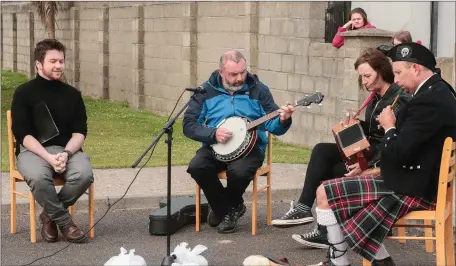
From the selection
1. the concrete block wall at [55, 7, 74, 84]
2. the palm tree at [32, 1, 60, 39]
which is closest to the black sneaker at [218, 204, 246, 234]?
the palm tree at [32, 1, 60, 39]

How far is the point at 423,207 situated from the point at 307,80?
7201mm

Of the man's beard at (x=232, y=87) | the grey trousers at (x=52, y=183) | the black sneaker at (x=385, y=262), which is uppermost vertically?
the man's beard at (x=232, y=87)

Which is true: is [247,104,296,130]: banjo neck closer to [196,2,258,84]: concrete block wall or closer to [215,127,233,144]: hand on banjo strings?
[215,127,233,144]: hand on banjo strings

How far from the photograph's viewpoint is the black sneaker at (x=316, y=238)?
735cm

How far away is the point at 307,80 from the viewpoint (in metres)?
13.4

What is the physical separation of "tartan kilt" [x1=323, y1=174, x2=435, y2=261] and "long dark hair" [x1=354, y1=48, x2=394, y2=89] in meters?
1.07

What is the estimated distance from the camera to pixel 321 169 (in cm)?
740

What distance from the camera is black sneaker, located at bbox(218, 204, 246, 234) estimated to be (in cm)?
809

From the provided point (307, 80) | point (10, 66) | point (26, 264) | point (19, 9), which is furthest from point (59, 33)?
point (26, 264)

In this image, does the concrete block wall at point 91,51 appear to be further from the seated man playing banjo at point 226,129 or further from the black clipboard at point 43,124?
the black clipboard at point 43,124

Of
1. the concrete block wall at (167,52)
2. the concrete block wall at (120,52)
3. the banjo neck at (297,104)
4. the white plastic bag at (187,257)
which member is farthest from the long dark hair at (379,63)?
the concrete block wall at (120,52)

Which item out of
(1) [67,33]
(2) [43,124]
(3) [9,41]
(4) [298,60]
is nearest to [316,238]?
(2) [43,124]

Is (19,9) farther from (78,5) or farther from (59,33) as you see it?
(78,5)

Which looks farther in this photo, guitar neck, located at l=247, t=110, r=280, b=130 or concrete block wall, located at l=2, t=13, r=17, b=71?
concrete block wall, located at l=2, t=13, r=17, b=71
